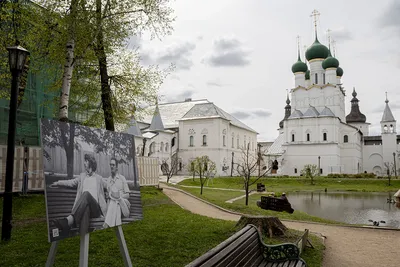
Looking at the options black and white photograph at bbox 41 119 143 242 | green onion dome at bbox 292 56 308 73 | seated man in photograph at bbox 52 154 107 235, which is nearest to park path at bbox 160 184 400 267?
black and white photograph at bbox 41 119 143 242

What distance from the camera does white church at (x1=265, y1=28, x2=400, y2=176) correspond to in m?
55.1

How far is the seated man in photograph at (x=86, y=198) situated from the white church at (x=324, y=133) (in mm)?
52881

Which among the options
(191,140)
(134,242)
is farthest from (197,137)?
(134,242)

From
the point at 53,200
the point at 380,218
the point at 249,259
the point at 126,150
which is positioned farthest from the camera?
the point at 380,218

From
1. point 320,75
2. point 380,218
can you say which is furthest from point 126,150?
point 320,75

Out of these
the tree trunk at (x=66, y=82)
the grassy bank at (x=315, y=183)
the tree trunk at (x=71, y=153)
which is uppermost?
the tree trunk at (x=66, y=82)

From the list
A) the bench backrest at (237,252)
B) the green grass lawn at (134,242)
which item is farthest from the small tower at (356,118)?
the bench backrest at (237,252)

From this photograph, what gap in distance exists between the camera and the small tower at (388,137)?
59.7m

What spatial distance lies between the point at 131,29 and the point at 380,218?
13.5 meters

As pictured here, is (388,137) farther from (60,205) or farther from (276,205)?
(60,205)

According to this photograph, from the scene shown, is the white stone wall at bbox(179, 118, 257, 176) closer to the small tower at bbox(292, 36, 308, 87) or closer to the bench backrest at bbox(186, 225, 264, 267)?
the small tower at bbox(292, 36, 308, 87)

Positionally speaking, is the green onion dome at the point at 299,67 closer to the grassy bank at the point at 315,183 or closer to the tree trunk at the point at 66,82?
the grassy bank at the point at 315,183

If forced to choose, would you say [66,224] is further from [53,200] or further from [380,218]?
[380,218]

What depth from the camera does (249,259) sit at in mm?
4762
